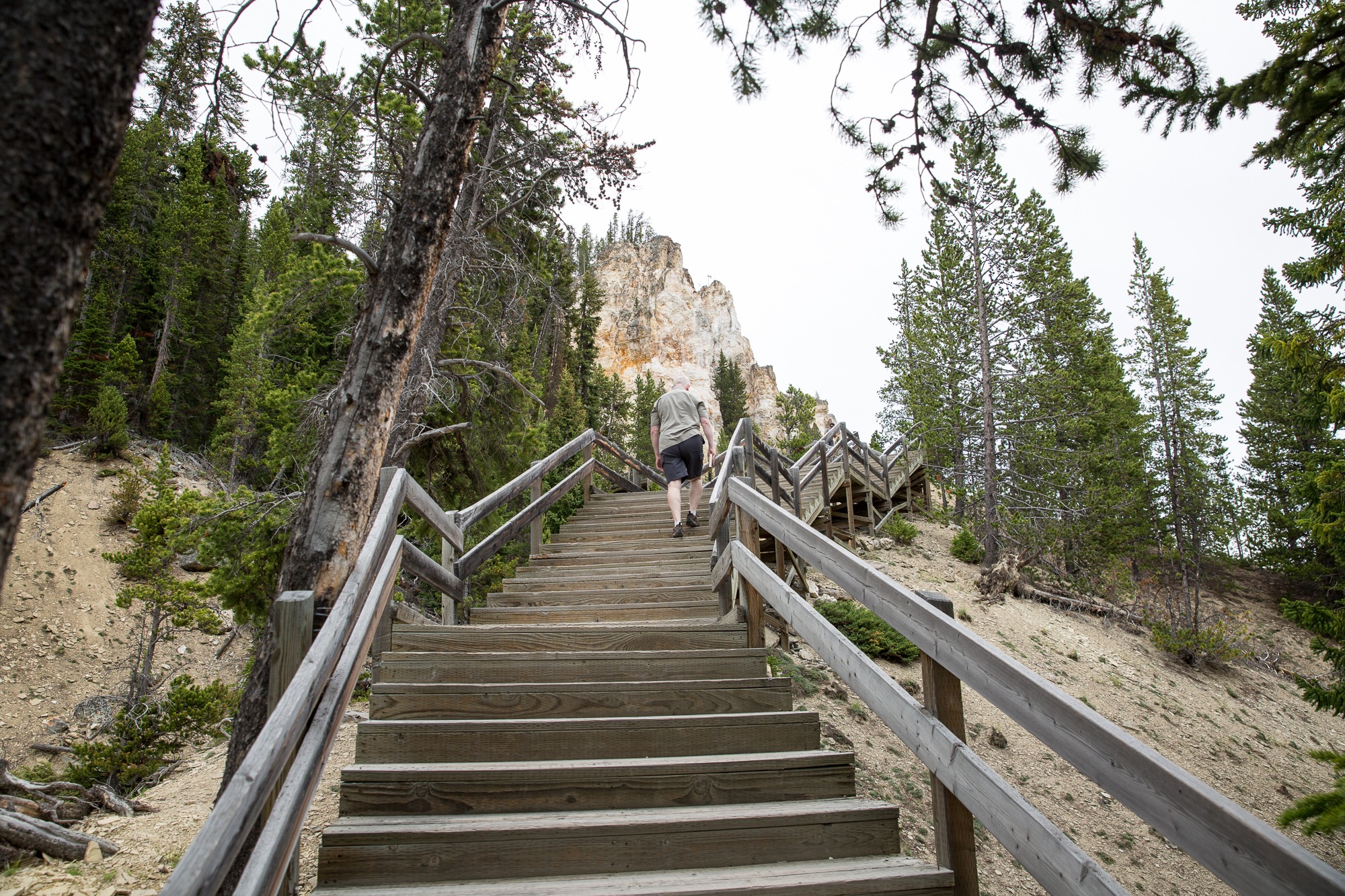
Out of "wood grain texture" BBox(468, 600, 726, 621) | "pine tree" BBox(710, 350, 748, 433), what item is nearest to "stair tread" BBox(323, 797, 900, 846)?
"wood grain texture" BBox(468, 600, 726, 621)

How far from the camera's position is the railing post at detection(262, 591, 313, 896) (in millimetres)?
2180

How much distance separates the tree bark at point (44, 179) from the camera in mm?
989

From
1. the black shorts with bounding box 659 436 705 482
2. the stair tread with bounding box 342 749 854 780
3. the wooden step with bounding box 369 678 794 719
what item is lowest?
the stair tread with bounding box 342 749 854 780

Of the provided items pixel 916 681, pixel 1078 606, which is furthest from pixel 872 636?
pixel 1078 606

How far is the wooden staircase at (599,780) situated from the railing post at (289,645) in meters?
0.18

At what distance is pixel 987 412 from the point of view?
15.8 m

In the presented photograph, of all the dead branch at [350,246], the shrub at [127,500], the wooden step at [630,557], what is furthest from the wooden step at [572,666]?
the shrub at [127,500]

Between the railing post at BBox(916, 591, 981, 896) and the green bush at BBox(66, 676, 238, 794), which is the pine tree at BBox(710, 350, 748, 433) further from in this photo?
the railing post at BBox(916, 591, 981, 896)

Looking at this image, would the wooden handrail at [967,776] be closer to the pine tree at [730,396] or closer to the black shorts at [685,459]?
the black shorts at [685,459]

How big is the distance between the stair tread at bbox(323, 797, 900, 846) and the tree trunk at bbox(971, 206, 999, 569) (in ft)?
43.8

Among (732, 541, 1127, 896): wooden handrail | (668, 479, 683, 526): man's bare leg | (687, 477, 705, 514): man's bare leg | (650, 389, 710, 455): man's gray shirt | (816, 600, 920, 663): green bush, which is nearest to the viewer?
(732, 541, 1127, 896): wooden handrail

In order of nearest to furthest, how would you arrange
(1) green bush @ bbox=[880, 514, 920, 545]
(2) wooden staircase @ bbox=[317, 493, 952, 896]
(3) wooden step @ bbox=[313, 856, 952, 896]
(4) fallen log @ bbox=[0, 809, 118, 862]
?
1. (3) wooden step @ bbox=[313, 856, 952, 896]
2. (2) wooden staircase @ bbox=[317, 493, 952, 896]
3. (4) fallen log @ bbox=[0, 809, 118, 862]
4. (1) green bush @ bbox=[880, 514, 920, 545]

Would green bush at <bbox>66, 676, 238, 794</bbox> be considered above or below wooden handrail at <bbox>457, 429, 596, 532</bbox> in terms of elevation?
below

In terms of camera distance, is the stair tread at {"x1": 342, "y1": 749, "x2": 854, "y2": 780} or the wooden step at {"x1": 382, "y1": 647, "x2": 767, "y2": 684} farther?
the wooden step at {"x1": 382, "y1": 647, "x2": 767, "y2": 684}
